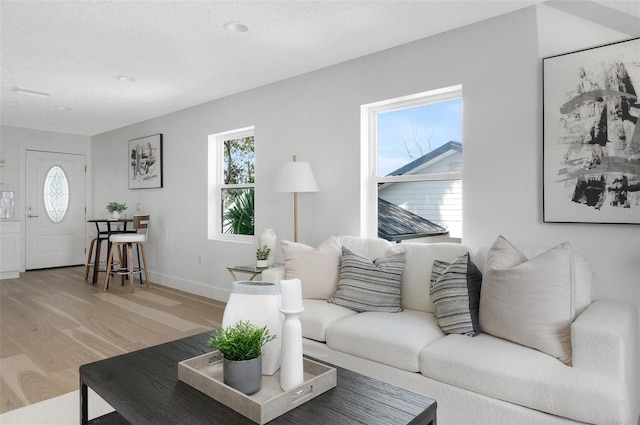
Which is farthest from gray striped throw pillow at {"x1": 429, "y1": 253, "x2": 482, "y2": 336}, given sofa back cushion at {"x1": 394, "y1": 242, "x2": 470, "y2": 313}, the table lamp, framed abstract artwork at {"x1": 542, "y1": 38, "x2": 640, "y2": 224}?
the table lamp

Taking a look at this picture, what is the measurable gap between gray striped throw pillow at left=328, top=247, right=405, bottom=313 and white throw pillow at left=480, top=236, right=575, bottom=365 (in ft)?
2.13

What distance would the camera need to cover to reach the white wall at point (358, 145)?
256cm

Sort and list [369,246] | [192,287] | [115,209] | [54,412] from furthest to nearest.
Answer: [115,209]
[192,287]
[369,246]
[54,412]

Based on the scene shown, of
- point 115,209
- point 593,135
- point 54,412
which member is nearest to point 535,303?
point 593,135

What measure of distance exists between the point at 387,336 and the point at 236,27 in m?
2.34

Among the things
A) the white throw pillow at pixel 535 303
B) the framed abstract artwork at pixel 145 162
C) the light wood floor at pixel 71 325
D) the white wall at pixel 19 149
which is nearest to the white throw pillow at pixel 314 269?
the white throw pillow at pixel 535 303

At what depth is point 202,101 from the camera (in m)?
5.02

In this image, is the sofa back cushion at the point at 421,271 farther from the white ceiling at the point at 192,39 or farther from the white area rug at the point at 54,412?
the white area rug at the point at 54,412

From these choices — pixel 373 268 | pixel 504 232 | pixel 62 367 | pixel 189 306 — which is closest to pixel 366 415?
pixel 373 268

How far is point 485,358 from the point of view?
6.14ft

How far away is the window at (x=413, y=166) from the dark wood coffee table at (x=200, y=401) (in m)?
1.92

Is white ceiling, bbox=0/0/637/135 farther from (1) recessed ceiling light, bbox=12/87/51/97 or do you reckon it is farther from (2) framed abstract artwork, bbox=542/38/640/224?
(2) framed abstract artwork, bbox=542/38/640/224

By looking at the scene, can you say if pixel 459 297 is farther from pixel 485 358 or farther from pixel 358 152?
pixel 358 152

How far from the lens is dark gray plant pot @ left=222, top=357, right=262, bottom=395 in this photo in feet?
4.48
